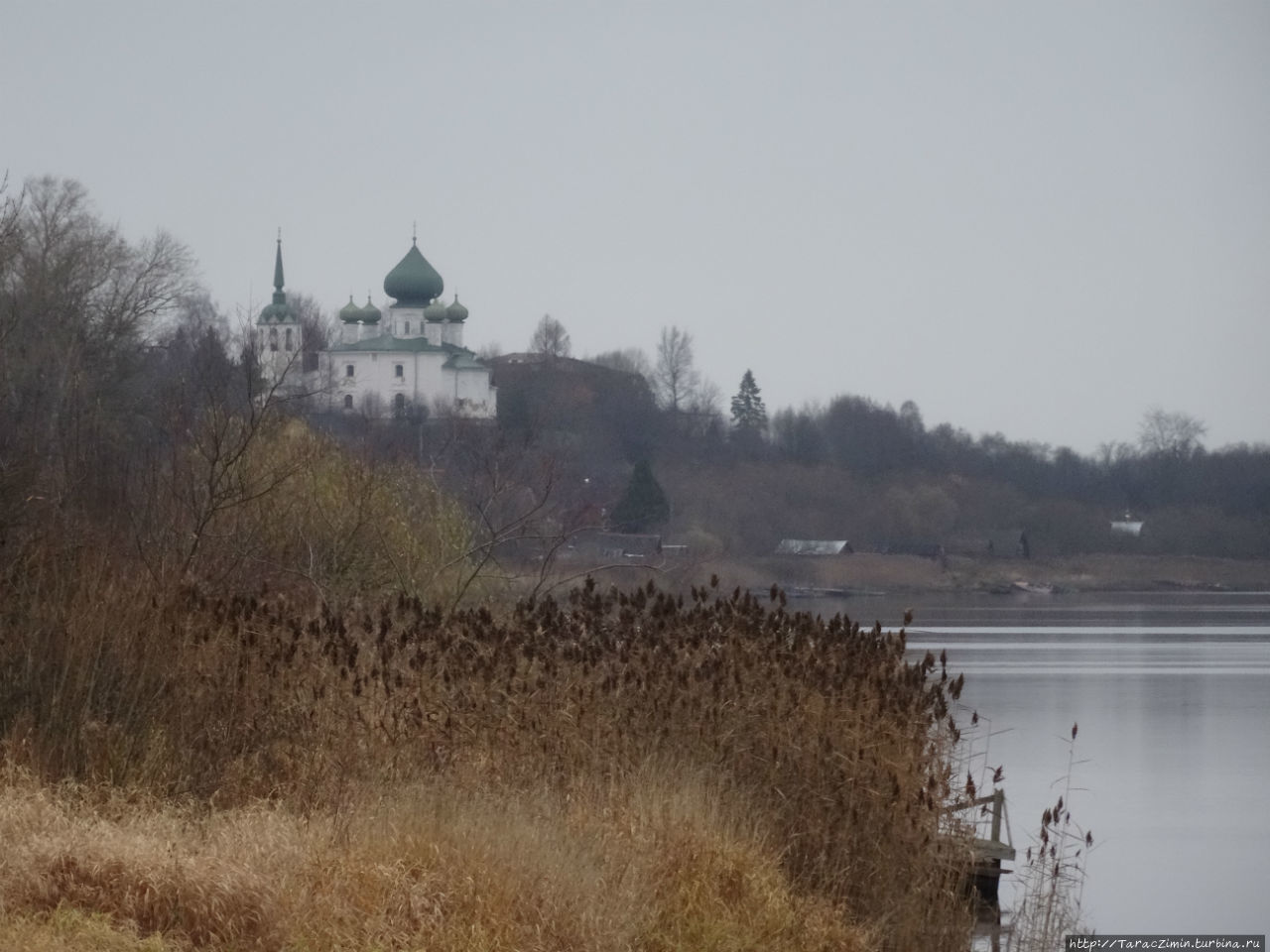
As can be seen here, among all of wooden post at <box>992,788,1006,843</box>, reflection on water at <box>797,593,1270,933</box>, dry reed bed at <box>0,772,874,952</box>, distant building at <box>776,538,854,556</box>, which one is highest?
distant building at <box>776,538,854,556</box>

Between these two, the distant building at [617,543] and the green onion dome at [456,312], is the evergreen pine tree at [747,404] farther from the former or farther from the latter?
the distant building at [617,543]

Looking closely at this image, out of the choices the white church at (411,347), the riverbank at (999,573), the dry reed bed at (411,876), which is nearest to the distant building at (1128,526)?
the riverbank at (999,573)

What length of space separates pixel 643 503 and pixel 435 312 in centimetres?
6029

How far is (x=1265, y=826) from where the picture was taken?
21719mm

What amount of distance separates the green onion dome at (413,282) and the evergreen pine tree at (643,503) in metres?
55.6

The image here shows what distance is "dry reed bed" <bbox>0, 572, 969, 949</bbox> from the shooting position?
8.57 m

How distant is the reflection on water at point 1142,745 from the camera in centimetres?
1798

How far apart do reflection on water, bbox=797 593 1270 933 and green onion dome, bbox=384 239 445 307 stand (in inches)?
2671

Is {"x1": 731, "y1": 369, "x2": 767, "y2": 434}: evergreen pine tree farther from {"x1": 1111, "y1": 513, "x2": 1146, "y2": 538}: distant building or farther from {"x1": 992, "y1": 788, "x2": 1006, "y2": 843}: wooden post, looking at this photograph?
{"x1": 992, "y1": 788, "x2": 1006, "y2": 843}: wooden post

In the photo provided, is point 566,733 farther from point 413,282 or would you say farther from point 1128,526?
point 413,282

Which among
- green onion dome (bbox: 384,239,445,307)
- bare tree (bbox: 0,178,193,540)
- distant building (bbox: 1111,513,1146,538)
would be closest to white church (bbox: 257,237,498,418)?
green onion dome (bbox: 384,239,445,307)

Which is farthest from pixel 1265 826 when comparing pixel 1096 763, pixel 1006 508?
pixel 1006 508

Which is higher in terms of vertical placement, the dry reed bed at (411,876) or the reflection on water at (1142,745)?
the dry reed bed at (411,876)

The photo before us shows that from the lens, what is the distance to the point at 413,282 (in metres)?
124
